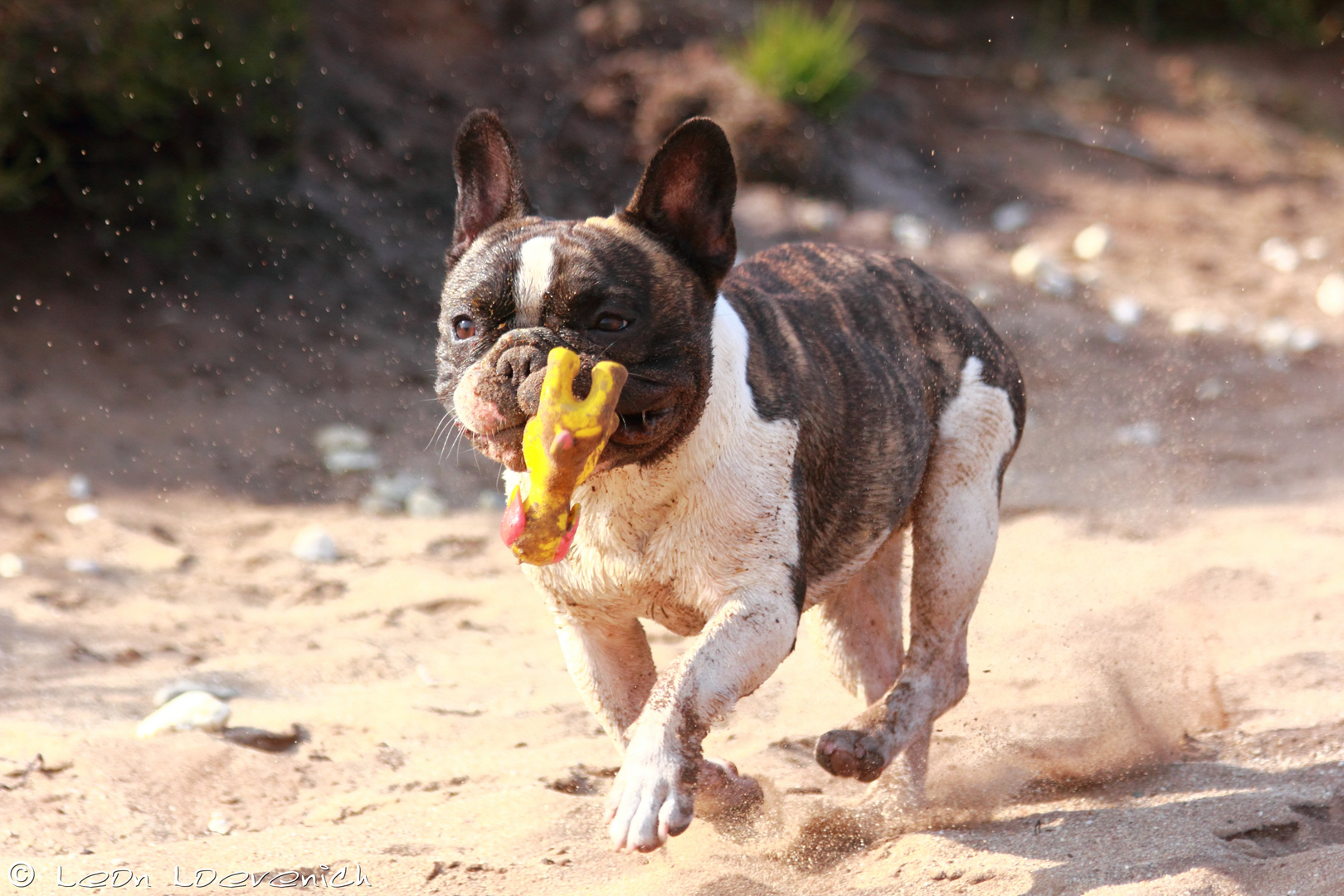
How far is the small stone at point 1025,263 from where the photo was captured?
10.5 m

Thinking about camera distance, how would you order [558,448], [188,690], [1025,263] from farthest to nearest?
[1025,263], [188,690], [558,448]

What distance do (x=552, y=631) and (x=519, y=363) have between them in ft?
10.7

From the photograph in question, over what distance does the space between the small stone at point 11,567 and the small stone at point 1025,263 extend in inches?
289

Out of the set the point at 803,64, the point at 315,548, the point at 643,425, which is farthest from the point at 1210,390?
the point at 643,425

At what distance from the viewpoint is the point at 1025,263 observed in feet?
34.7

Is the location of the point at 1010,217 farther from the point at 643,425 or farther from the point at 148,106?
the point at 643,425

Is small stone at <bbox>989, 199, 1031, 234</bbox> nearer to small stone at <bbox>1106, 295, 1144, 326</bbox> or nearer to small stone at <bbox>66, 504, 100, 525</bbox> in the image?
small stone at <bbox>1106, 295, 1144, 326</bbox>

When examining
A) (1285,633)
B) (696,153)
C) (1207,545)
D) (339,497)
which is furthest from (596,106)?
(696,153)

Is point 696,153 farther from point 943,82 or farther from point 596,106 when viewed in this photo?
point 943,82

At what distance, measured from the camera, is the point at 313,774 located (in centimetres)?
466

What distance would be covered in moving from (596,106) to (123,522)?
5.48 meters

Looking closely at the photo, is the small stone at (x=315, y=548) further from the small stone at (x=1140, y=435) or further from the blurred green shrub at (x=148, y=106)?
the small stone at (x=1140, y=435)

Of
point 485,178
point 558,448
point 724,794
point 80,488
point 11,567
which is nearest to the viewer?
point 558,448

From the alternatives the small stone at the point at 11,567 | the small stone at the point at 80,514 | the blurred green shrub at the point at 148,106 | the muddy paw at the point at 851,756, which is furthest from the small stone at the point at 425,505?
the muddy paw at the point at 851,756
